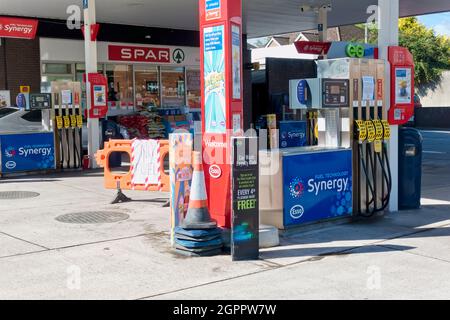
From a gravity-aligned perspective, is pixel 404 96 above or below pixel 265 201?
above

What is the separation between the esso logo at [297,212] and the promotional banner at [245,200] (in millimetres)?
1289

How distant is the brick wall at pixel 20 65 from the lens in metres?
20.1

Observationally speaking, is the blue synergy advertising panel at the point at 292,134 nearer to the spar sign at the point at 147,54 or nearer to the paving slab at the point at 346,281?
the spar sign at the point at 147,54

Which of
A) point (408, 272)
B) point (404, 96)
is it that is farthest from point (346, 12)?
point (408, 272)

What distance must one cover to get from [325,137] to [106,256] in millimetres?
3808

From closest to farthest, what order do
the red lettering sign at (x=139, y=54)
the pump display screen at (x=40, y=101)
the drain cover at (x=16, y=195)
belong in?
the drain cover at (x=16, y=195)
the pump display screen at (x=40, y=101)
the red lettering sign at (x=139, y=54)

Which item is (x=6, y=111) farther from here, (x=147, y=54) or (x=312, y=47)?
(x=312, y=47)

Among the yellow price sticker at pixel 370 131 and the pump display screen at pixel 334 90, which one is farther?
the yellow price sticker at pixel 370 131

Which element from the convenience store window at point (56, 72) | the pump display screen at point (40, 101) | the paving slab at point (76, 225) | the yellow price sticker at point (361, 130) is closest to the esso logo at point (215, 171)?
the paving slab at point (76, 225)

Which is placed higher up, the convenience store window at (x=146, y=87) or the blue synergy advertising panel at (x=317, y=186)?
the convenience store window at (x=146, y=87)

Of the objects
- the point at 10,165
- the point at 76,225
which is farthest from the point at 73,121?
the point at 76,225

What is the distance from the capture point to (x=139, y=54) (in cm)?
2388

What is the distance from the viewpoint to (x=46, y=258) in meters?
6.68
